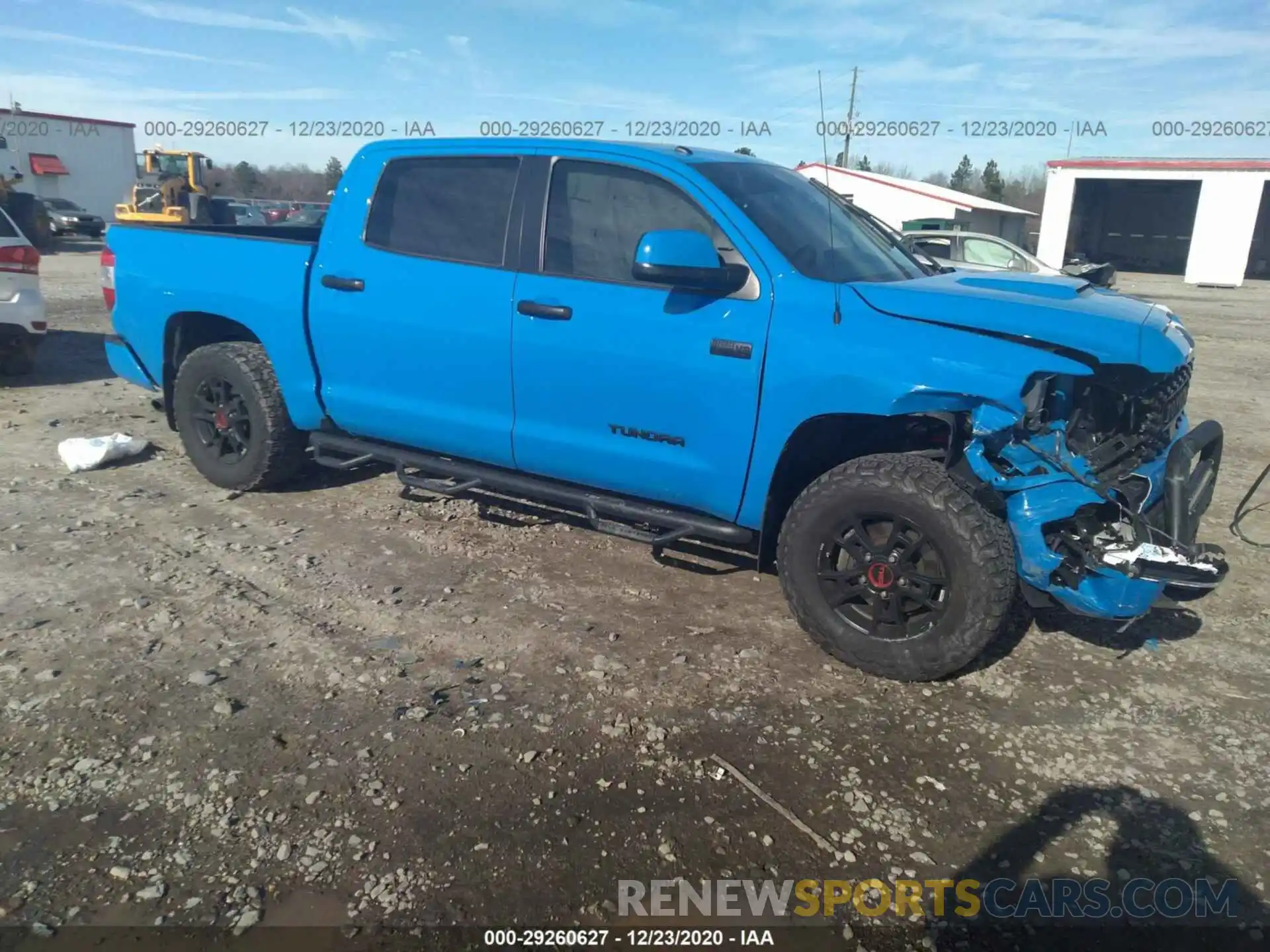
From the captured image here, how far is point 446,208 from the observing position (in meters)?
4.42

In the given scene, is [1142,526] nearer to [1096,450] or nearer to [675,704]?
[1096,450]

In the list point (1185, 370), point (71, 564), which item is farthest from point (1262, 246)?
point (71, 564)

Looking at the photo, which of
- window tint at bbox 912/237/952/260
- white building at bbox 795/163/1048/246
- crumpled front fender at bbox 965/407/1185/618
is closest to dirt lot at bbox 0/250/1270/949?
crumpled front fender at bbox 965/407/1185/618

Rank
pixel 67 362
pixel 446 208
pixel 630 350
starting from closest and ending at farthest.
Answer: pixel 630 350
pixel 446 208
pixel 67 362

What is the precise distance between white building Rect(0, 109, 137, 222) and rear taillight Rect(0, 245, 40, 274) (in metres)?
31.9

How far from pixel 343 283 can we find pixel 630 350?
170cm

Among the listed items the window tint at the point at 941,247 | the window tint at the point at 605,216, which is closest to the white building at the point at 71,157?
the window tint at the point at 941,247

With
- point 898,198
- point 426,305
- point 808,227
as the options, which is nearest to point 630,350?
point 808,227

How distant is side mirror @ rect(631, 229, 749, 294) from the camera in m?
3.47

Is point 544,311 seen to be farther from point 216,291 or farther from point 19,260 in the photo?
point 19,260

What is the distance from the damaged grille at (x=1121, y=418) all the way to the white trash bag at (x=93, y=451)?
5.66 m

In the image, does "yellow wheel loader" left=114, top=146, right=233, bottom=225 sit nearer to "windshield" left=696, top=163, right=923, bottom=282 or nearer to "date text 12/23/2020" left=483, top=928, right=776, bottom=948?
"windshield" left=696, top=163, right=923, bottom=282

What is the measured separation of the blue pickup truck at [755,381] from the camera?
10.9 feet

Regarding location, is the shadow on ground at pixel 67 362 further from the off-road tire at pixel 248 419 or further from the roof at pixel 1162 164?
the roof at pixel 1162 164
